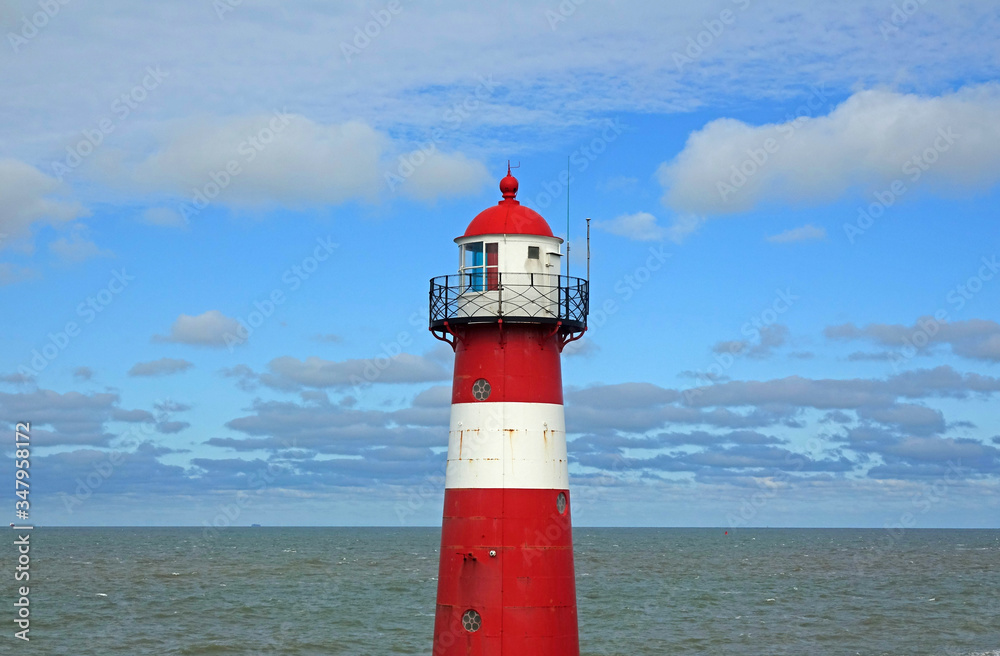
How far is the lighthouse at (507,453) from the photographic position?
747 inches

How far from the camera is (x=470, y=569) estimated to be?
19.1 metres

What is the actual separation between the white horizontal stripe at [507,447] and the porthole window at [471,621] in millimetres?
2082

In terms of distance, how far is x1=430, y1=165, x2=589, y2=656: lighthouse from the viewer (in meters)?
19.0

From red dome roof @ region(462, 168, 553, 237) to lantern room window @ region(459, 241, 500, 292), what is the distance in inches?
9.4

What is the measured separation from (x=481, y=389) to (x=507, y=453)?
115cm

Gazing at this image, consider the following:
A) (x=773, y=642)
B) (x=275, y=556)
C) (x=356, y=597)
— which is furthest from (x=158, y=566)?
(x=773, y=642)

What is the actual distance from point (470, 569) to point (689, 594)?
169 feet

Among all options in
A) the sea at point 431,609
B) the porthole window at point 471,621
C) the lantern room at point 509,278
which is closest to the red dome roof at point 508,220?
the lantern room at point 509,278

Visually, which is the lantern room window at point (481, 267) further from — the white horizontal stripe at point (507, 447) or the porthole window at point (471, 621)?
the porthole window at point (471, 621)

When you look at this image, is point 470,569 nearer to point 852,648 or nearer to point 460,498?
point 460,498

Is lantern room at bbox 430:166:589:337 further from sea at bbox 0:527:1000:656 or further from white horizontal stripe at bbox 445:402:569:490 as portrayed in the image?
sea at bbox 0:527:1000:656

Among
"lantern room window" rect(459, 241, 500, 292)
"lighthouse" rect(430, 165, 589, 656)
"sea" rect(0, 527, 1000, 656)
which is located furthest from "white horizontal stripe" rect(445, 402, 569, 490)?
"sea" rect(0, 527, 1000, 656)

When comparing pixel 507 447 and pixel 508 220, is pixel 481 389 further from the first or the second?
pixel 508 220

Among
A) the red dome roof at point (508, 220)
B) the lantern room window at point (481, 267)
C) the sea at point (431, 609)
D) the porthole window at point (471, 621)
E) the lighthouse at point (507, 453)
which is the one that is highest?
the red dome roof at point (508, 220)
